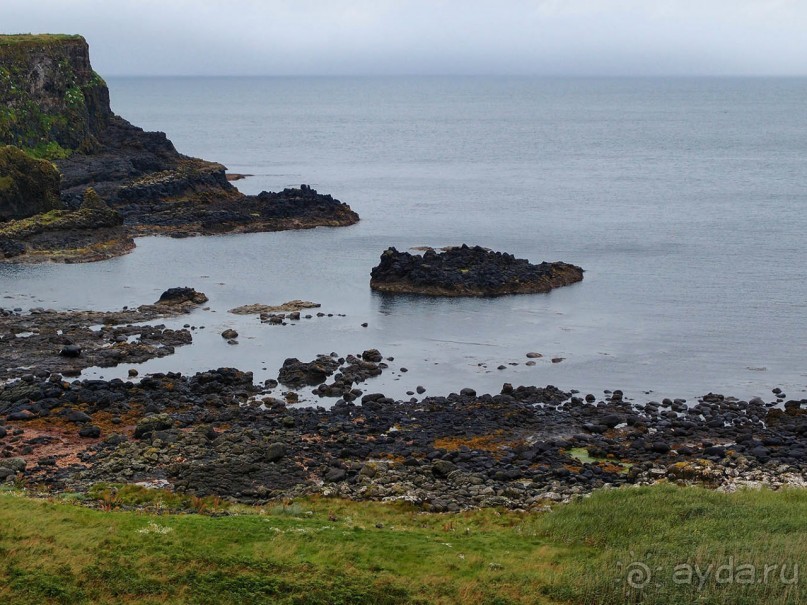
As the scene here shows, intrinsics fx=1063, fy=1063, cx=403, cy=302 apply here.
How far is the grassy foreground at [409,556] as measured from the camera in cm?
2628

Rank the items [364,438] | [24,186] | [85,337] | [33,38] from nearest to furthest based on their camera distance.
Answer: [364,438] → [85,337] → [24,186] → [33,38]

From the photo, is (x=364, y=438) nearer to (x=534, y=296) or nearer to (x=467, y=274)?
(x=534, y=296)

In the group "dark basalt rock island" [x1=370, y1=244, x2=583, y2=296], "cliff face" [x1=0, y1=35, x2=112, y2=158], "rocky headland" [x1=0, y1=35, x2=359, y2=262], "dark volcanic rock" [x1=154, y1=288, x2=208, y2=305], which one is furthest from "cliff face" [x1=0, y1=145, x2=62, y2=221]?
"dark basalt rock island" [x1=370, y1=244, x2=583, y2=296]

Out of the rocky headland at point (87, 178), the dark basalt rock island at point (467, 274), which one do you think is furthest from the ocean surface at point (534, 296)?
the rocky headland at point (87, 178)

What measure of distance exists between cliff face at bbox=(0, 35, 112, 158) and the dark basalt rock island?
184 ft

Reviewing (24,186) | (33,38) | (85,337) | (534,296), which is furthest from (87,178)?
(534,296)

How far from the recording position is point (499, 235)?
95812mm

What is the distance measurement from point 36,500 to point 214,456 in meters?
9.03

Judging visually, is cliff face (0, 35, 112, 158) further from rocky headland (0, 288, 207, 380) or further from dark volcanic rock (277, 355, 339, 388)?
dark volcanic rock (277, 355, 339, 388)

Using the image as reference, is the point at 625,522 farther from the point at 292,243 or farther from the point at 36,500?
the point at 292,243

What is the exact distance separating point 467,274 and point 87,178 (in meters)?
52.7

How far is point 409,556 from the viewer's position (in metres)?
28.9

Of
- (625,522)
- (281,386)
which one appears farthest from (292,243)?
(625,522)

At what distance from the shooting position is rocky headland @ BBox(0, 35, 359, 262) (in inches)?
3457
